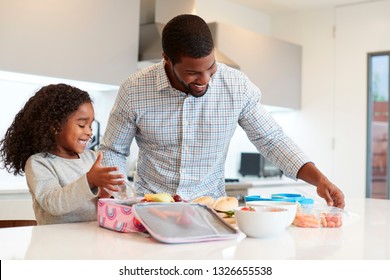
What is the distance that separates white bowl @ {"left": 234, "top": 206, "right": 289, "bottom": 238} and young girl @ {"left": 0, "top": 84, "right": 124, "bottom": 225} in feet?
1.52

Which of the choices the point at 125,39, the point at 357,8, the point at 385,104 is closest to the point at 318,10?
the point at 357,8

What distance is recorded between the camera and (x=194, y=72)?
134cm

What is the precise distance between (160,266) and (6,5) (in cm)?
226

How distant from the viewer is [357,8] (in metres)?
4.36

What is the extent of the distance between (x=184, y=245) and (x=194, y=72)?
56cm

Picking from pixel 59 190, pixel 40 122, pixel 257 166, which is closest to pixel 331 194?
pixel 59 190

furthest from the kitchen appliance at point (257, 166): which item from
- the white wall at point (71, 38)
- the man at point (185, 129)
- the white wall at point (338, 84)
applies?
the man at point (185, 129)

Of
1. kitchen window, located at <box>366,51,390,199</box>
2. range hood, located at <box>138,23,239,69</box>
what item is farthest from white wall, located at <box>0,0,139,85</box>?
kitchen window, located at <box>366,51,390,199</box>

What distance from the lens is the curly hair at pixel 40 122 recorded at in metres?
1.43

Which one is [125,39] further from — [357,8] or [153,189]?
[357,8]

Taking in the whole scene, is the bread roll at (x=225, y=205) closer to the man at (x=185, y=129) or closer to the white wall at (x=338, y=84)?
the man at (x=185, y=129)

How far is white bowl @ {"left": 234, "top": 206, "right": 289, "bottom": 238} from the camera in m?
1.02

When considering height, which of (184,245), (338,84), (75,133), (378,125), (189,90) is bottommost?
(184,245)

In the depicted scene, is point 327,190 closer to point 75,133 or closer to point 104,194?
point 104,194
